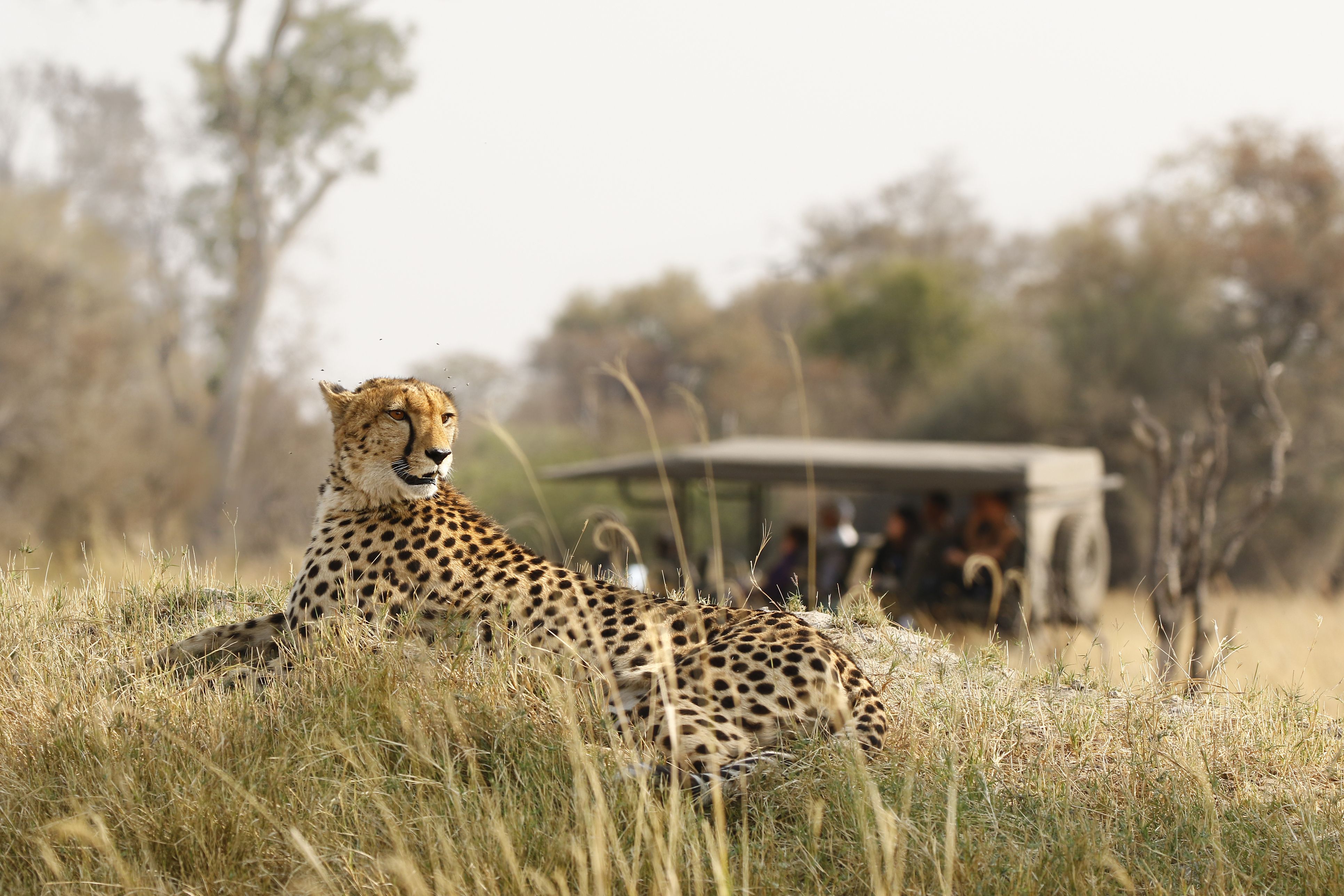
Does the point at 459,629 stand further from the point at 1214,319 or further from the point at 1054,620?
the point at 1214,319

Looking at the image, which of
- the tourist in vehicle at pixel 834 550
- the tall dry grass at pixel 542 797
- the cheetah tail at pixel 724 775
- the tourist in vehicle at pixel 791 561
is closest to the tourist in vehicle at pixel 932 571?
the tourist in vehicle at pixel 834 550

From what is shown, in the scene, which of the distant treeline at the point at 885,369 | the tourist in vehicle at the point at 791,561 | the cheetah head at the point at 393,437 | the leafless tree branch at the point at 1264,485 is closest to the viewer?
the cheetah head at the point at 393,437

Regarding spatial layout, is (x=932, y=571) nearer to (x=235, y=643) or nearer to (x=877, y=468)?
(x=877, y=468)

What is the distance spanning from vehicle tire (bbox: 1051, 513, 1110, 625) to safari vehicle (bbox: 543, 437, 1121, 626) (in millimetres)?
12

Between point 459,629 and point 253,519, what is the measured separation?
20005mm

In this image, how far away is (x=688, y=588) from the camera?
140 inches

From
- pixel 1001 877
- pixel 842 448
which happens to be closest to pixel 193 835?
pixel 1001 877

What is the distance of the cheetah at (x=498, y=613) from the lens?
3.12 meters

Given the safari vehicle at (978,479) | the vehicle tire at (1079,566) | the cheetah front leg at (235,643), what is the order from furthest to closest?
the vehicle tire at (1079,566)
the safari vehicle at (978,479)
the cheetah front leg at (235,643)

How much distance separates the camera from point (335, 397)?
3.48 m

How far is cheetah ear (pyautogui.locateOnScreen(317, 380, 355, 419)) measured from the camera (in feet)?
11.4

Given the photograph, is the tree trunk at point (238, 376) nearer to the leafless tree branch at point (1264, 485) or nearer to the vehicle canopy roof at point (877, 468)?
the vehicle canopy roof at point (877, 468)

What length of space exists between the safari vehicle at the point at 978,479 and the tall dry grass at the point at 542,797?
5.87 meters

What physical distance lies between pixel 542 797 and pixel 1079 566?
9044 mm
